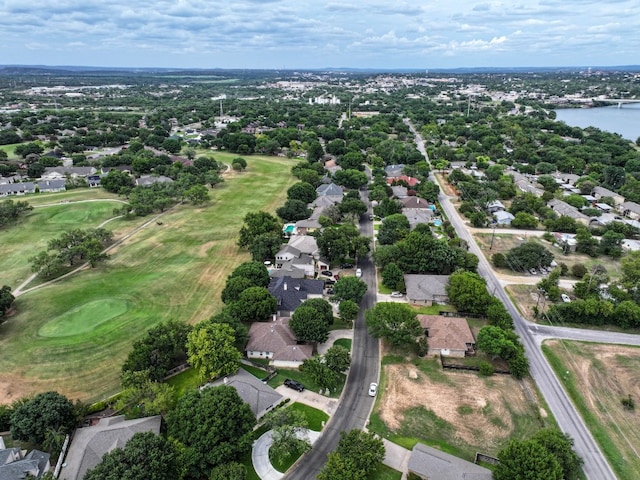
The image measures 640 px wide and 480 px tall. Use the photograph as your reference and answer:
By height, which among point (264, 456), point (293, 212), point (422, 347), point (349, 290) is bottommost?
point (264, 456)

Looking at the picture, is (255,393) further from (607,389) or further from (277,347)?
(607,389)

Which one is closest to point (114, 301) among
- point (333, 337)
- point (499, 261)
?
point (333, 337)

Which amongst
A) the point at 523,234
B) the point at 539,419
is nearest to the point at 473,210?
the point at 523,234

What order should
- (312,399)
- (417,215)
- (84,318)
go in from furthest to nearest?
(417,215), (84,318), (312,399)

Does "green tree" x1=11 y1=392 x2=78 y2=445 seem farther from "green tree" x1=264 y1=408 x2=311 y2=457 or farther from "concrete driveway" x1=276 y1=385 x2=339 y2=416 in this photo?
"concrete driveway" x1=276 y1=385 x2=339 y2=416

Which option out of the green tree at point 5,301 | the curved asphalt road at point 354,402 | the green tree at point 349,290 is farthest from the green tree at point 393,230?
the green tree at point 5,301

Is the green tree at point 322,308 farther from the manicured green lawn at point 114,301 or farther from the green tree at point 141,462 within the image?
the green tree at point 141,462

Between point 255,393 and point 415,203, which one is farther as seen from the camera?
point 415,203
